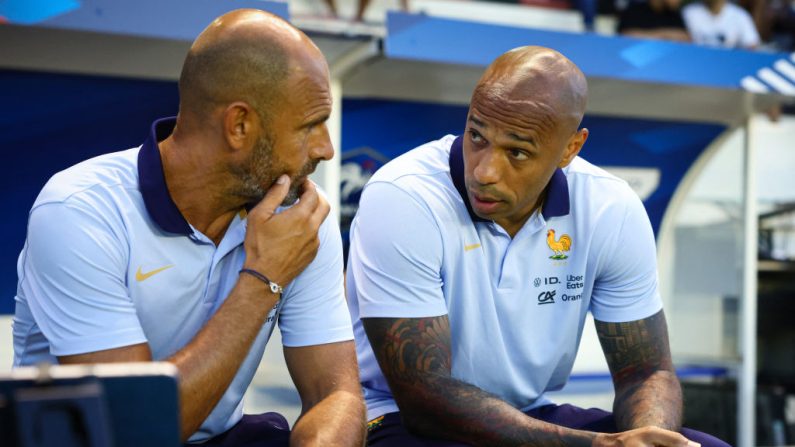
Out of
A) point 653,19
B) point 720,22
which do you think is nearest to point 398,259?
point 653,19

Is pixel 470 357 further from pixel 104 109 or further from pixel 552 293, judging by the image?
pixel 104 109

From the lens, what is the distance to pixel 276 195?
2.00 meters

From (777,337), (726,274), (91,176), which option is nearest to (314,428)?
(91,176)

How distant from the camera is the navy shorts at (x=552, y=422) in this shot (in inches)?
90.6

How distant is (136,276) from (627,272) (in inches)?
49.0

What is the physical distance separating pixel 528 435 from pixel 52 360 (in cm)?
103

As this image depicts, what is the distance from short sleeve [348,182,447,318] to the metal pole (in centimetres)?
Answer: 304

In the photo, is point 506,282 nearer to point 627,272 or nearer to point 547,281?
point 547,281

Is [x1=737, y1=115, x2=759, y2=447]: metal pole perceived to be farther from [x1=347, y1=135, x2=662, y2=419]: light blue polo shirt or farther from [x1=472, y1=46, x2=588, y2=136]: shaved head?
[x1=472, y1=46, x2=588, y2=136]: shaved head

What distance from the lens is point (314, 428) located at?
1.96 metres

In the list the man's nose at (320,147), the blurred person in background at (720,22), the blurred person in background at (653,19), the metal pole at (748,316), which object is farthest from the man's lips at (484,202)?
the blurred person in background at (720,22)

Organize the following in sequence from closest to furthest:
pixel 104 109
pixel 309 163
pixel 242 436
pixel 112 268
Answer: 1. pixel 112 268
2. pixel 309 163
3. pixel 242 436
4. pixel 104 109

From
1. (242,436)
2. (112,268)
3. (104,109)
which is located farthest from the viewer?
(104,109)

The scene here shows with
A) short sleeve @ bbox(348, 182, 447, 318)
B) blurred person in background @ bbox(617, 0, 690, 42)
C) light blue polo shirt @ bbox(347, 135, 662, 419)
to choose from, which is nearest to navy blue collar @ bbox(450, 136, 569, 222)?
light blue polo shirt @ bbox(347, 135, 662, 419)
